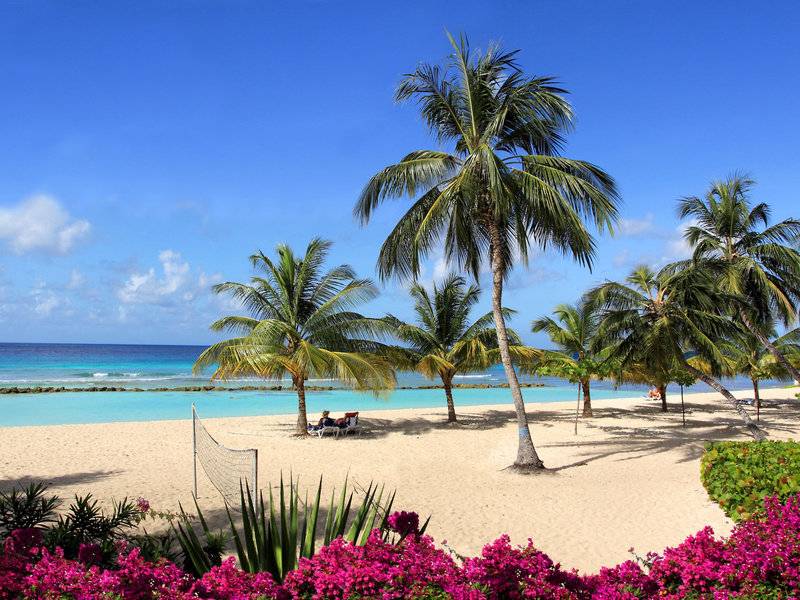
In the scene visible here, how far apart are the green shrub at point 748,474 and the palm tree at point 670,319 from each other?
4.22m

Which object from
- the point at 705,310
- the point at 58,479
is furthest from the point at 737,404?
the point at 58,479

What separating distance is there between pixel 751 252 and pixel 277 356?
17.6m

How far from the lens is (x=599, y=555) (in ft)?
22.3

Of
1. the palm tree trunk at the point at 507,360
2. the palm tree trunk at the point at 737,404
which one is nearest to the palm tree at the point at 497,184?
the palm tree trunk at the point at 507,360

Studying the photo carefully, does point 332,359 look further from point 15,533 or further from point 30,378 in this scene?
point 30,378

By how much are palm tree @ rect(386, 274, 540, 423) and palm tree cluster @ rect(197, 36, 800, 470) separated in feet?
0.19

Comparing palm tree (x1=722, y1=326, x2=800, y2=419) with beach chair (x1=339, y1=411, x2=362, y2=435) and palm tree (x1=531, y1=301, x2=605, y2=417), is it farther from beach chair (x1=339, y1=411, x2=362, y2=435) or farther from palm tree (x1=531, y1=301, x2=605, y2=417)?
beach chair (x1=339, y1=411, x2=362, y2=435)

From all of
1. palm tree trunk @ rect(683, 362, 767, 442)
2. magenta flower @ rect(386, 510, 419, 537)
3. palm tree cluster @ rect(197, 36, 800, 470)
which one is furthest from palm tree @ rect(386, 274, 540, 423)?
magenta flower @ rect(386, 510, 419, 537)

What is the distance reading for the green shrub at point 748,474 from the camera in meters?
7.46

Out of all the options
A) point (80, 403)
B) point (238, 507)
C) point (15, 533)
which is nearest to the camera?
point (15, 533)

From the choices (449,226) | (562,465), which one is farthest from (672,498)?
(449,226)

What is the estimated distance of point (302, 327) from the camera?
17078mm

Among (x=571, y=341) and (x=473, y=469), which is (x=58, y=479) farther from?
(x=571, y=341)

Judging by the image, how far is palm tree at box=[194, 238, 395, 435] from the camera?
15.9 metres
